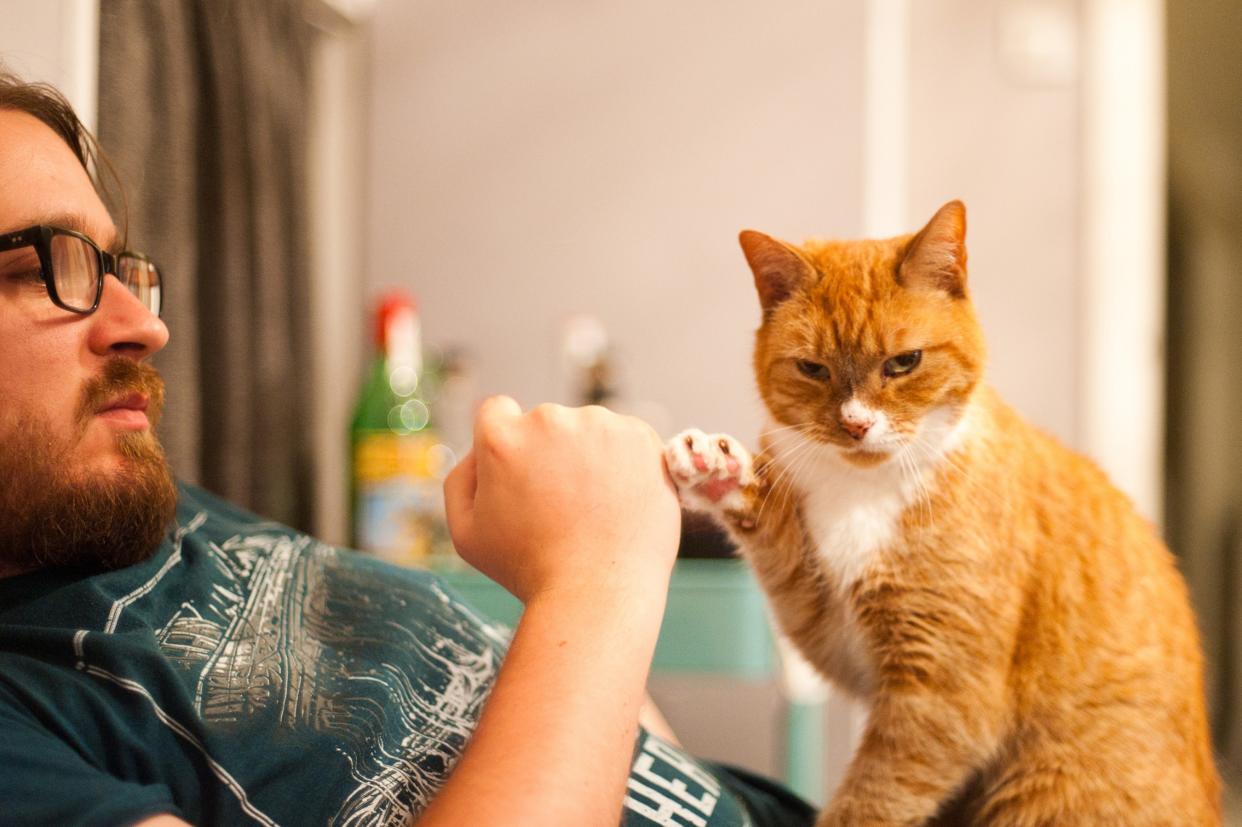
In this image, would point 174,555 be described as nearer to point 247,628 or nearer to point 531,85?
point 247,628

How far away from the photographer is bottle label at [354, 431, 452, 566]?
5.88 feet

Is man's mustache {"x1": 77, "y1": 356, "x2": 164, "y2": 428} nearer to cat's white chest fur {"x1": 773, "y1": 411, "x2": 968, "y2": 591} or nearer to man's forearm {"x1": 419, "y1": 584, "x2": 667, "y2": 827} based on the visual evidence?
man's forearm {"x1": 419, "y1": 584, "x2": 667, "y2": 827}

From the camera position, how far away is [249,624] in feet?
2.52

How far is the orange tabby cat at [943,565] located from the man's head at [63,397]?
0.44m

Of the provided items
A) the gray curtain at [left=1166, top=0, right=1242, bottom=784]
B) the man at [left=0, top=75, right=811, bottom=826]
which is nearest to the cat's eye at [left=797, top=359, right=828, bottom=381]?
the man at [left=0, top=75, right=811, bottom=826]

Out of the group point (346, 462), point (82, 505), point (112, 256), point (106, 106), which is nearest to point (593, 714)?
point (82, 505)

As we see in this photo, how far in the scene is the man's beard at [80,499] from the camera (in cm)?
70

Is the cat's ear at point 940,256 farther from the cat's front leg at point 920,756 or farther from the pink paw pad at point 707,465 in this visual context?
the cat's front leg at point 920,756

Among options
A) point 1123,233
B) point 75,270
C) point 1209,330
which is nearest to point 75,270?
point 75,270

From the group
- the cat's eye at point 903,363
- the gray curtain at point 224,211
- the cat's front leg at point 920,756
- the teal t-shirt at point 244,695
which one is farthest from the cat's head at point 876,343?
the gray curtain at point 224,211

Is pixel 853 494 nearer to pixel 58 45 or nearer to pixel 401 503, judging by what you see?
pixel 58 45

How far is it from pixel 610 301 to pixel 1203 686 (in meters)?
1.47

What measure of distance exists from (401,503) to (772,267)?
3.74 ft

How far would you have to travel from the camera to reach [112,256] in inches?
31.5
